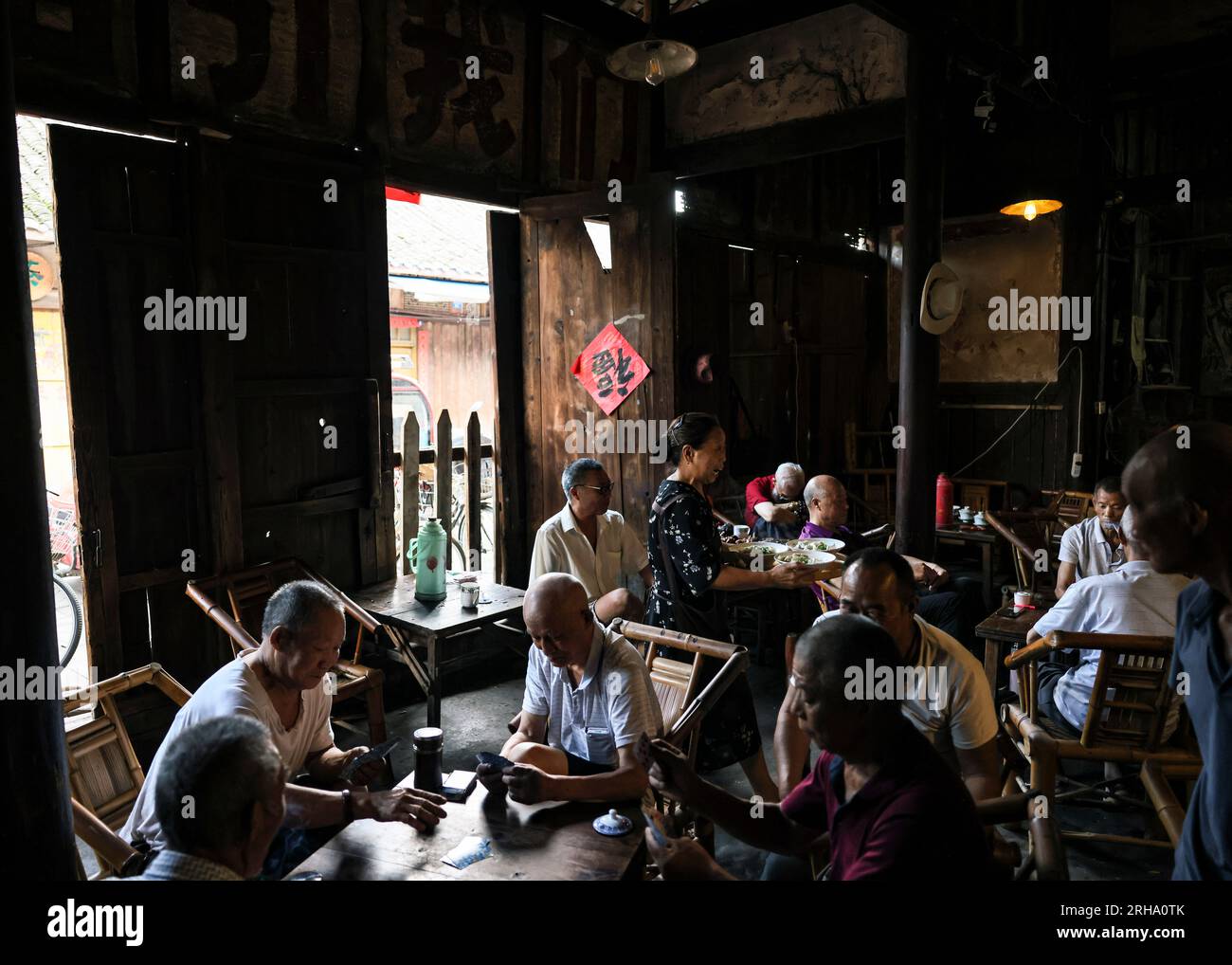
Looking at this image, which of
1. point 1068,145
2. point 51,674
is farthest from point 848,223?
point 51,674

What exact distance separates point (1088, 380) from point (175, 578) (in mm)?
8660

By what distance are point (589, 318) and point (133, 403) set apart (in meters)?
3.00

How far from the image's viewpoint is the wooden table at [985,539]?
6.89 m

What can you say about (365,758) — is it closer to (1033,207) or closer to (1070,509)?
(1070,509)

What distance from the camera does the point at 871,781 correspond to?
185 cm

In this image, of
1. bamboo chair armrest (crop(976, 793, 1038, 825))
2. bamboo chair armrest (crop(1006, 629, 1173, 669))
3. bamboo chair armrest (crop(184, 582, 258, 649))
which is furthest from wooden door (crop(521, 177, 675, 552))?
bamboo chair armrest (crop(976, 793, 1038, 825))

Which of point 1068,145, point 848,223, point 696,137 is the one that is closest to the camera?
point 696,137

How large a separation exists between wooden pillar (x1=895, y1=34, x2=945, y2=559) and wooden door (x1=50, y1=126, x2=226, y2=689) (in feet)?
14.3

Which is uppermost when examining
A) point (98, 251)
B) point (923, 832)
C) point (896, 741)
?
point (98, 251)

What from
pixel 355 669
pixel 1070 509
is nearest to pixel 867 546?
pixel 1070 509

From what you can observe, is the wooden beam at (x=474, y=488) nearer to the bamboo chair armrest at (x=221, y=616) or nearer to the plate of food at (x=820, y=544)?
the bamboo chair armrest at (x=221, y=616)

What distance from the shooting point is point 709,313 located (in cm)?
838

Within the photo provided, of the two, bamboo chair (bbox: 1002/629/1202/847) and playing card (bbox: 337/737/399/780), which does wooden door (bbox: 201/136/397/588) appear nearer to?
playing card (bbox: 337/737/399/780)

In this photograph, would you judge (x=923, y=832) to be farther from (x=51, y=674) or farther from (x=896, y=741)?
(x=51, y=674)
